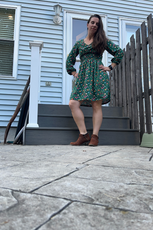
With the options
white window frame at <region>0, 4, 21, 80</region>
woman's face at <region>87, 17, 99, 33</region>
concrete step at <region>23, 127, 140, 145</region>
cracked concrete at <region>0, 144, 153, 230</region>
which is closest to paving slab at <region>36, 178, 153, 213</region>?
cracked concrete at <region>0, 144, 153, 230</region>

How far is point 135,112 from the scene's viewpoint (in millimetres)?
2693

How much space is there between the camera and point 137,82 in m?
2.59

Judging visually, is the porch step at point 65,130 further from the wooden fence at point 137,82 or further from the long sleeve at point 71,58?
the long sleeve at point 71,58

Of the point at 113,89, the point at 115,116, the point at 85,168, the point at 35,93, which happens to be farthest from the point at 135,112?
the point at 85,168

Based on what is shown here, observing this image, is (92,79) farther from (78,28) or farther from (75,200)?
(78,28)

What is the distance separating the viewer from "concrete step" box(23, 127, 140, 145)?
2.24 m

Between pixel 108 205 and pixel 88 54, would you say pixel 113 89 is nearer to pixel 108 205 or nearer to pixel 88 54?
pixel 88 54

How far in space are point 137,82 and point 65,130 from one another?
3.89 feet

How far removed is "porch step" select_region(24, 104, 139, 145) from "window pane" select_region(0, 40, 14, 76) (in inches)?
65.5

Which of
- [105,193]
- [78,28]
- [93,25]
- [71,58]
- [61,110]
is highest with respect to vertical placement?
[78,28]

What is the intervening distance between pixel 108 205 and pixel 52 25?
177 inches

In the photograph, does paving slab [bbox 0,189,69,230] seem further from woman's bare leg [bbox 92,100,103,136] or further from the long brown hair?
the long brown hair

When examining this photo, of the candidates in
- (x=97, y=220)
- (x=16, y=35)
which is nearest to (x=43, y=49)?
(x=16, y=35)

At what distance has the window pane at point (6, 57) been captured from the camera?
4020mm
